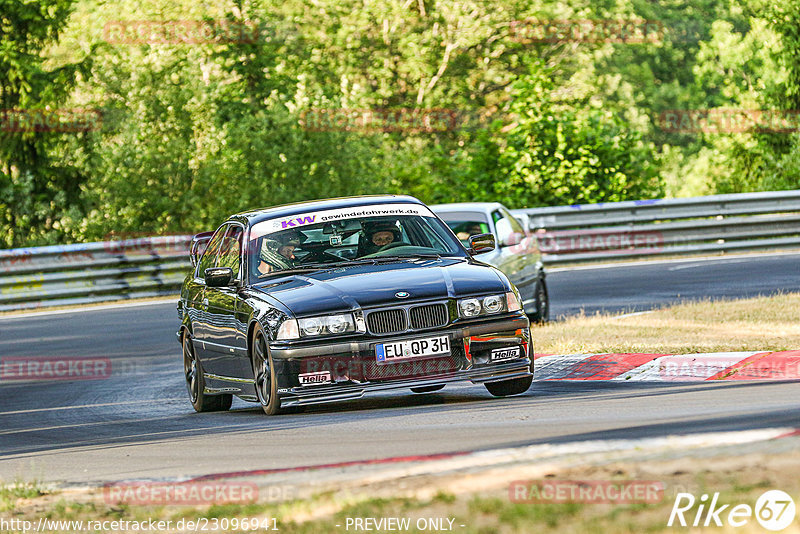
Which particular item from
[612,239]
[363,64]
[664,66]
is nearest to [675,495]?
[612,239]

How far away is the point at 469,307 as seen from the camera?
986 cm

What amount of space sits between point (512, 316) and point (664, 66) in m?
57.8

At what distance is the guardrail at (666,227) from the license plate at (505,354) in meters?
17.6

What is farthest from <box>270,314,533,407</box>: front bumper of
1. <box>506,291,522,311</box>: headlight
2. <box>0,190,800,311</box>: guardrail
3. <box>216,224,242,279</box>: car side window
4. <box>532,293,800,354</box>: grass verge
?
<box>0,190,800,311</box>: guardrail

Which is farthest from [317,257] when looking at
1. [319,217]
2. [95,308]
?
[95,308]

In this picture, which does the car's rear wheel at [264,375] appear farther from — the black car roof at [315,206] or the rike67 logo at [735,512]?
the rike67 logo at [735,512]

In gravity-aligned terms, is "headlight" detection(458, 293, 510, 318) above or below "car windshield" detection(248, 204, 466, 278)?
below

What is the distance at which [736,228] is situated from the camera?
2798 cm

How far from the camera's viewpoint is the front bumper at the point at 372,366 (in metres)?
9.60

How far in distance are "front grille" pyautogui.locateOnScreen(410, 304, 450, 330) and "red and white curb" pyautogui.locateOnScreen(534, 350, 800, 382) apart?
7.14 ft

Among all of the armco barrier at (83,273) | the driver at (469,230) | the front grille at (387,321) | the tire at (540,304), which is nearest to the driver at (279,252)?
the front grille at (387,321)

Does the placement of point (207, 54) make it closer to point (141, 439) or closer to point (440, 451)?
point (141, 439)

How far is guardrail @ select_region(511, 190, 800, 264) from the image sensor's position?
27656mm

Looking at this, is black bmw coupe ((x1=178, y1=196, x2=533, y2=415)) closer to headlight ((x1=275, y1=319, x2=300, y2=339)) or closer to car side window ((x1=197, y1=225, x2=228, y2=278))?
headlight ((x1=275, y1=319, x2=300, y2=339))
